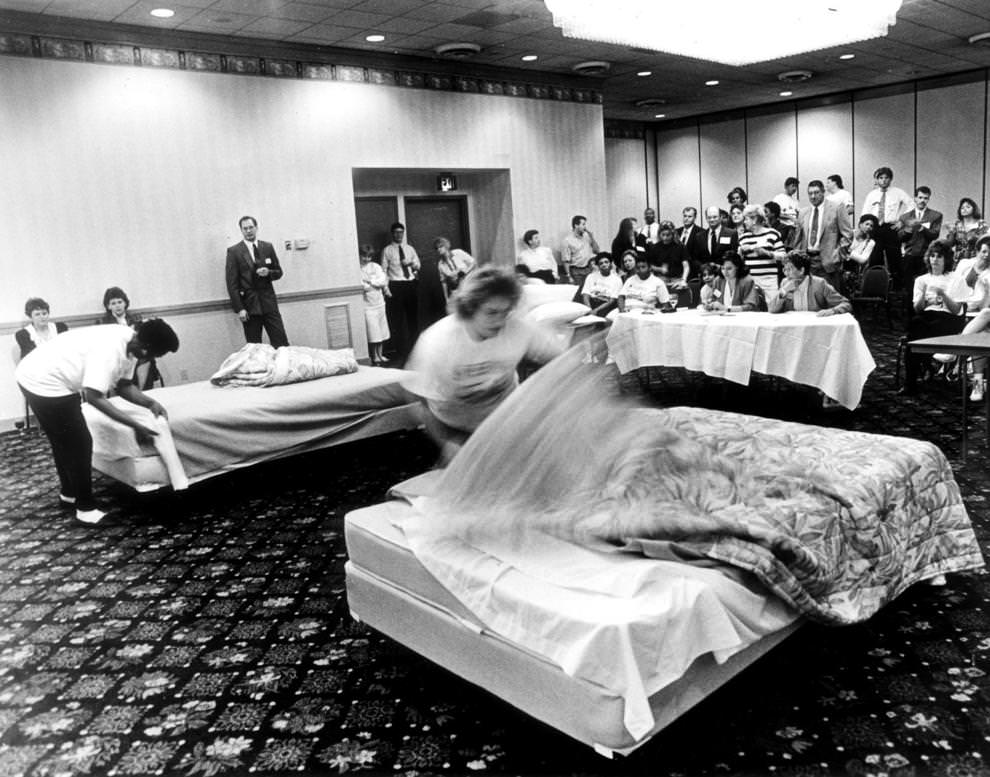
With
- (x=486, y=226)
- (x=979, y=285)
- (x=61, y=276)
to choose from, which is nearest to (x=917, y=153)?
(x=486, y=226)

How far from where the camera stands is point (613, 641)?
6.94 ft

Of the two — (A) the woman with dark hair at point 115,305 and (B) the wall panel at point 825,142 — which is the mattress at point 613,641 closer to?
(A) the woman with dark hair at point 115,305

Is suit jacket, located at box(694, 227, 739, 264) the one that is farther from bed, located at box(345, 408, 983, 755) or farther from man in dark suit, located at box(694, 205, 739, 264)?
bed, located at box(345, 408, 983, 755)

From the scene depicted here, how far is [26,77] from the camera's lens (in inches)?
281

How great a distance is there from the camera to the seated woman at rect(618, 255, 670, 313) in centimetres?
Answer: 773

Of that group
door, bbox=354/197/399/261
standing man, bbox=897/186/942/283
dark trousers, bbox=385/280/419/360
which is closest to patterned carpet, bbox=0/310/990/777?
dark trousers, bbox=385/280/419/360

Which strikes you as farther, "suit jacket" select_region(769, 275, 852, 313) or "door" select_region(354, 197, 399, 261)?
"door" select_region(354, 197, 399, 261)

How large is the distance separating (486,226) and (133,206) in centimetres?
453

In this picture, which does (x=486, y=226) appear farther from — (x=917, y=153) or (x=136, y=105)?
(x=917, y=153)

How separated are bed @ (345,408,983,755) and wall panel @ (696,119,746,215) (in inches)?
520

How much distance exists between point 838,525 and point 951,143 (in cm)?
1258

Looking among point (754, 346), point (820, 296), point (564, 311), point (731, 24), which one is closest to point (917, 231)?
point (731, 24)

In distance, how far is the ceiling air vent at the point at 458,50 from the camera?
9.02 m

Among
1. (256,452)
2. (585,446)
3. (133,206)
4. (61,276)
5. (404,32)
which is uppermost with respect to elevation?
(404,32)
